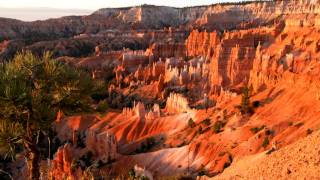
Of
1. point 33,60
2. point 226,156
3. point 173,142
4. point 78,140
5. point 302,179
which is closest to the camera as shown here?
point 33,60

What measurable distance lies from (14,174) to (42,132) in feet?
89.3

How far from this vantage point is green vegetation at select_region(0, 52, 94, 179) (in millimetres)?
10070

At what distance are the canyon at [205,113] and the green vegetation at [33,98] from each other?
30.0 inches

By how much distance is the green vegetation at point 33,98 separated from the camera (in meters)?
10.1

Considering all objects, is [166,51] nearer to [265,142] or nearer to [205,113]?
[205,113]

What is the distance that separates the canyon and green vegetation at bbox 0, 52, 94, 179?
30.0 inches

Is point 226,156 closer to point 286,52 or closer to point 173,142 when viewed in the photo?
point 173,142

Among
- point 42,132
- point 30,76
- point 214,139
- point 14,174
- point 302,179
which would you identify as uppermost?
point 30,76

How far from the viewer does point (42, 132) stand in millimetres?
11539

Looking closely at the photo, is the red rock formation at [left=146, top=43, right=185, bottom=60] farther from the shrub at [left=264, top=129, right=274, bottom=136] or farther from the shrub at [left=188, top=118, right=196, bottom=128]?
the shrub at [left=264, top=129, right=274, bottom=136]

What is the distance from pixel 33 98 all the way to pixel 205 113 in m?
34.3

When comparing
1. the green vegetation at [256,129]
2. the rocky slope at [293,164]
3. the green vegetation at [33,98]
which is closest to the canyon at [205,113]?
the rocky slope at [293,164]

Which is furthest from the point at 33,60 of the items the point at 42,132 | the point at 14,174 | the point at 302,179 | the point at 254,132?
the point at 14,174

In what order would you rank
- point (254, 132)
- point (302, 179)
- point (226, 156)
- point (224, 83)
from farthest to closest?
1. point (224, 83)
2. point (254, 132)
3. point (226, 156)
4. point (302, 179)
